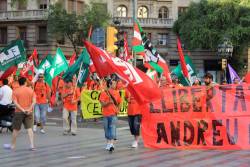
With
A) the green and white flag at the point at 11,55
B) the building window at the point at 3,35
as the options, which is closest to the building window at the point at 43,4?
the building window at the point at 3,35

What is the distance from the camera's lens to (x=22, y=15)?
50.9 meters

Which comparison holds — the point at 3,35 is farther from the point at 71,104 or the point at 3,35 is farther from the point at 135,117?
the point at 135,117

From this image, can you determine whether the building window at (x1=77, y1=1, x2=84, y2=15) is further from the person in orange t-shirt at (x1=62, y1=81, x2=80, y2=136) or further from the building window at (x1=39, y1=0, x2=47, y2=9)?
the person in orange t-shirt at (x1=62, y1=81, x2=80, y2=136)

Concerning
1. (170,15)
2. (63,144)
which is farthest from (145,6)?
(63,144)

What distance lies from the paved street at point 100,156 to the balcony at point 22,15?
119 ft

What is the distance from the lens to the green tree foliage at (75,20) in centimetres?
4525

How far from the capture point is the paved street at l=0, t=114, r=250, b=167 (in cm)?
1069

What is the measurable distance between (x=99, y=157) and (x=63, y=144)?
2.56 metres

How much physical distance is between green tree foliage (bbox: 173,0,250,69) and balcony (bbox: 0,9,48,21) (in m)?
13.8

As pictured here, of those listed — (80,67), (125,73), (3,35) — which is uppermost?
(3,35)

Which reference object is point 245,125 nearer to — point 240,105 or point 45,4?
point 240,105

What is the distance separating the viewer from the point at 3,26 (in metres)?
52.0

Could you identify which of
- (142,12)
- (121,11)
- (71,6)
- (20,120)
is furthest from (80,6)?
(20,120)

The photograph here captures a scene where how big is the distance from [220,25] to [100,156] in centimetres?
3949
